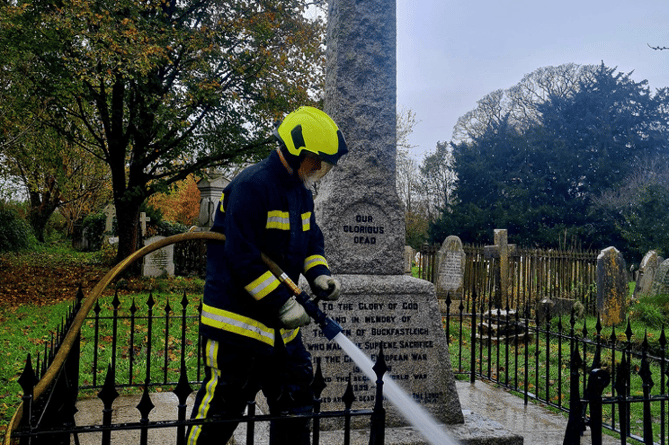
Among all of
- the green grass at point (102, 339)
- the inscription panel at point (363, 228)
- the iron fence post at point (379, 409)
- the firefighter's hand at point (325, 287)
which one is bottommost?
the green grass at point (102, 339)

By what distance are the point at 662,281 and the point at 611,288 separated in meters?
1.44

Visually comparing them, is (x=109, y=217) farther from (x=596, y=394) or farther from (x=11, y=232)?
(x=596, y=394)

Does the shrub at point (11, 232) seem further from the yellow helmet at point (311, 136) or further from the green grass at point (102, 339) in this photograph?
the yellow helmet at point (311, 136)

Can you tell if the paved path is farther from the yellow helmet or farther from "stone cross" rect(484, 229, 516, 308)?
"stone cross" rect(484, 229, 516, 308)

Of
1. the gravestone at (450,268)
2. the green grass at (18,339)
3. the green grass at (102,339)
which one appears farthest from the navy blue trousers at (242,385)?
the gravestone at (450,268)

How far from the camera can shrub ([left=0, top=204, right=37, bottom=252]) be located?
19266mm

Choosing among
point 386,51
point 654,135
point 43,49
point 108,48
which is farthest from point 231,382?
point 654,135

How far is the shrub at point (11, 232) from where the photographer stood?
19.3 meters

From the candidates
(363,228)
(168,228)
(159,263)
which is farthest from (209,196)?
(363,228)

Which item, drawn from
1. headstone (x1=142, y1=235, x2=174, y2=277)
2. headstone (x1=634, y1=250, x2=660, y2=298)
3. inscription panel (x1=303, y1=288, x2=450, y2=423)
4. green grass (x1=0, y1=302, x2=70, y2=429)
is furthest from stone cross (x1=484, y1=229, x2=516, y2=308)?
green grass (x1=0, y1=302, x2=70, y2=429)

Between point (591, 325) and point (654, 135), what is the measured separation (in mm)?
21952

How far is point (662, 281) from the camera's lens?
38.0 ft

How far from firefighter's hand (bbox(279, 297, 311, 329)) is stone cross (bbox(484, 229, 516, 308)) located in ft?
39.1

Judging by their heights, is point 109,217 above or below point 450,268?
above
